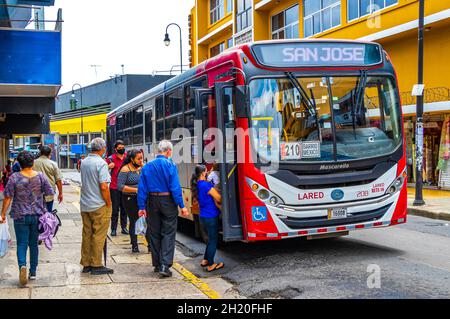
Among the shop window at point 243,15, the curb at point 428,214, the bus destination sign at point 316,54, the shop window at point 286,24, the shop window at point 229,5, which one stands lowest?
the curb at point 428,214

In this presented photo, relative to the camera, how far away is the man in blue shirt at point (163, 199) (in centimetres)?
797

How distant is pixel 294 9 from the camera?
30.1 meters

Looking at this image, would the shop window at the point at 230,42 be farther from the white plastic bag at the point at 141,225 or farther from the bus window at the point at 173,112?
the white plastic bag at the point at 141,225

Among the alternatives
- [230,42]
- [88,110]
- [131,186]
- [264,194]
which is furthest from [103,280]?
[88,110]

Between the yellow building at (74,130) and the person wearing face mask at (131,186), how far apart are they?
61166 mm

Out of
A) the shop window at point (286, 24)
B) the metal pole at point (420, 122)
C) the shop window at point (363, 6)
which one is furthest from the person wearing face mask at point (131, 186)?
the shop window at point (286, 24)

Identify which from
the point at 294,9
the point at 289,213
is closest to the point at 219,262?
the point at 289,213

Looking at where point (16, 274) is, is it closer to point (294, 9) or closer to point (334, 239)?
point (334, 239)

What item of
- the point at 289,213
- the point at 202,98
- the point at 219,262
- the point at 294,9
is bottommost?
the point at 219,262

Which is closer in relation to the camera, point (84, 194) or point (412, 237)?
point (84, 194)

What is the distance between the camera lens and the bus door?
8453 millimetres
